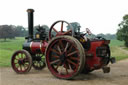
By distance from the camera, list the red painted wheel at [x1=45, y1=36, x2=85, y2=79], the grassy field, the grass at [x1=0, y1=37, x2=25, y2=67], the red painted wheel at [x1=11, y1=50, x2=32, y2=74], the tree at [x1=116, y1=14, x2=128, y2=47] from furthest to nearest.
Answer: the tree at [x1=116, y1=14, x2=128, y2=47] < the grassy field < the grass at [x1=0, y1=37, x2=25, y2=67] < the red painted wheel at [x1=11, y1=50, x2=32, y2=74] < the red painted wheel at [x1=45, y1=36, x2=85, y2=79]

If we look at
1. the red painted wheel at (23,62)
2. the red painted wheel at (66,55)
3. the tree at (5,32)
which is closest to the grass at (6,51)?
the red painted wheel at (23,62)

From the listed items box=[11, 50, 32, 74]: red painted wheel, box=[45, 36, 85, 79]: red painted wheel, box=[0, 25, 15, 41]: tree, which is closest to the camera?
box=[45, 36, 85, 79]: red painted wheel

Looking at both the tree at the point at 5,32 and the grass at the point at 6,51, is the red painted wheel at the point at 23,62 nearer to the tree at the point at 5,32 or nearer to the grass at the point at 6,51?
the grass at the point at 6,51

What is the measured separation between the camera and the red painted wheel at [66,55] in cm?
557

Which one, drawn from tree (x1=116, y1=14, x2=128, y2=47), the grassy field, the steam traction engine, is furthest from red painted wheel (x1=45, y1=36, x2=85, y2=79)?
tree (x1=116, y1=14, x2=128, y2=47)

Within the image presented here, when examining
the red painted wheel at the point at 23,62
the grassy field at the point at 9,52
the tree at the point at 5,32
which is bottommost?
the grassy field at the point at 9,52

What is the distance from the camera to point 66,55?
19.4ft

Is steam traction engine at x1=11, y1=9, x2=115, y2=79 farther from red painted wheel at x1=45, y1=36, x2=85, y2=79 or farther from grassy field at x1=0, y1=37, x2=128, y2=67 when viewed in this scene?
grassy field at x1=0, y1=37, x2=128, y2=67

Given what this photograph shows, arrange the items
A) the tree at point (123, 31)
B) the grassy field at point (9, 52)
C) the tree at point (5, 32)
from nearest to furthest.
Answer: the grassy field at point (9, 52) → the tree at point (123, 31) → the tree at point (5, 32)

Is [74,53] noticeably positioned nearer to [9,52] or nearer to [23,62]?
[23,62]

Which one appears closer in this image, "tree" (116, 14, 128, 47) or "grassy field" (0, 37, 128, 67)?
"grassy field" (0, 37, 128, 67)

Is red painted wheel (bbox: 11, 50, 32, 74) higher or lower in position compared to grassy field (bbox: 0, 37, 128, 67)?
higher

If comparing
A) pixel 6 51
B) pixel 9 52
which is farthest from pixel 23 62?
pixel 6 51

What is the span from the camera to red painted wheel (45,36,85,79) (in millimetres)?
5572
